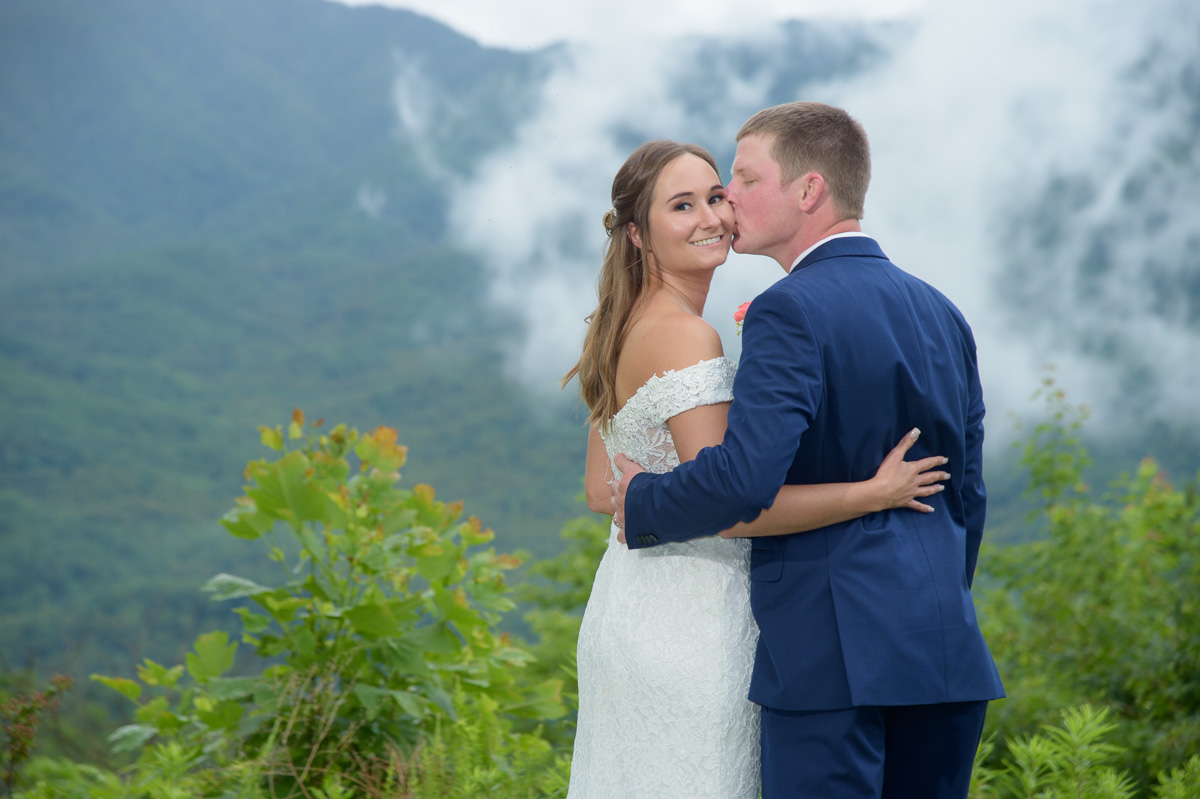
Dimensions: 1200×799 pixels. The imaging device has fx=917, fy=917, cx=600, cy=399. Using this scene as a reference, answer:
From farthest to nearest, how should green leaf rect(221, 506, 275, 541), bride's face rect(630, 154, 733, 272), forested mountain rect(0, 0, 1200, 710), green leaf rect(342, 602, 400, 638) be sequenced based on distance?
1. forested mountain rect(0, 0, 1200, 710)
2. green leaf rect(221, 506, 275, 541)
3. green leaf rect(342, 602, 400, 638)
4. bride's face rect(630, 154, 733, 272)

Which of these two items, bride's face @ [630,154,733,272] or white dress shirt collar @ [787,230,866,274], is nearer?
white dress shirt collar @ [787,230,866,274]

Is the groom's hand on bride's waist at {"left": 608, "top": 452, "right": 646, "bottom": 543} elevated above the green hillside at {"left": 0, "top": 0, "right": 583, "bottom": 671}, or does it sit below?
below

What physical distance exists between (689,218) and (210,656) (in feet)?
8.41

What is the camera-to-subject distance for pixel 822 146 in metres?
2.02

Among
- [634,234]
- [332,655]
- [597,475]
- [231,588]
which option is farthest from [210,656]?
[634,234]

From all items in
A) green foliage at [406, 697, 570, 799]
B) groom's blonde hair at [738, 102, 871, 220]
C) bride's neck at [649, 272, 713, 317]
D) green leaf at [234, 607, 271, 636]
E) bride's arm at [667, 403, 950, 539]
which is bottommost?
green foliage at [406, 697, 570, 799]

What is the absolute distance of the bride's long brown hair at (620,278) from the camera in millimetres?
2398

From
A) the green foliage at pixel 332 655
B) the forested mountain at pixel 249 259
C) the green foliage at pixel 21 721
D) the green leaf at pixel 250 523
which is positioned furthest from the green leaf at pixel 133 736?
the forested mountain at pixel 249 259

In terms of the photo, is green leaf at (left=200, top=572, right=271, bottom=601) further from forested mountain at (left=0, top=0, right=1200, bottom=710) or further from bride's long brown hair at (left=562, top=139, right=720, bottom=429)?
forested mountain at (left=0, top=0, right=1200, bottom=710)

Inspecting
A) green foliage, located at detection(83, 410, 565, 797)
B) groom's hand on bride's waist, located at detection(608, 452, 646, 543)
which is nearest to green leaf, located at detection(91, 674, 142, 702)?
green foliage, located at detection(83, 410, 565, 797)

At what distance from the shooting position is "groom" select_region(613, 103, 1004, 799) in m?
1.74

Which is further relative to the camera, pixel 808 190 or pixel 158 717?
pixel 158 717

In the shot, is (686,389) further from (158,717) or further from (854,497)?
(158,717)

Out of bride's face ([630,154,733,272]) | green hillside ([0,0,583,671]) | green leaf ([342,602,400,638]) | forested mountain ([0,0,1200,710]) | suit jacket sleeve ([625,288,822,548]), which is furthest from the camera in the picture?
green hillside ([0,0,583,671])
